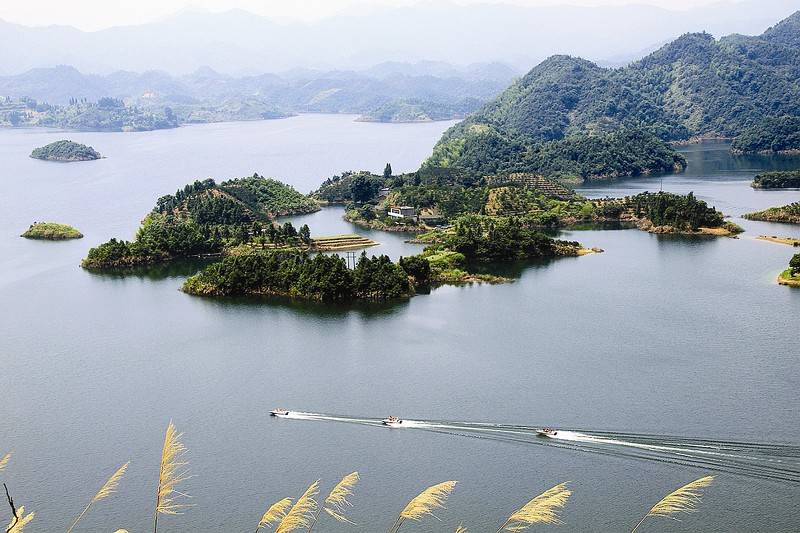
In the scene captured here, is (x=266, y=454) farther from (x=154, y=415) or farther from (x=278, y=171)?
(x=278, y=171)

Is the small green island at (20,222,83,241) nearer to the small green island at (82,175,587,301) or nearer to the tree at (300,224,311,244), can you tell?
the small green island at (82,175,587,301)

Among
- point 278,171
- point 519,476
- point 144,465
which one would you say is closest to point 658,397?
point 519,476

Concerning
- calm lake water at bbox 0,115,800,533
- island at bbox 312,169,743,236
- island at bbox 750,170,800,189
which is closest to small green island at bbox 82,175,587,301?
calm lake water at bbox 0,115,800,533

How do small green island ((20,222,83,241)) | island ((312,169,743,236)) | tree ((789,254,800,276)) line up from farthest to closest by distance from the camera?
small green island ((20,222,83,241)), island ((312,169,743,236)), tree ((789,254,800,276))

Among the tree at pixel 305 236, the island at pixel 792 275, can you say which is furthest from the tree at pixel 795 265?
the tree at pixel 305 236

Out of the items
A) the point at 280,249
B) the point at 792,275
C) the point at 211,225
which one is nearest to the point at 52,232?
the point at 211,225

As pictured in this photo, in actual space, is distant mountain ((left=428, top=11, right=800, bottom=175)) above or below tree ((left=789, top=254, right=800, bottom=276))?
above
